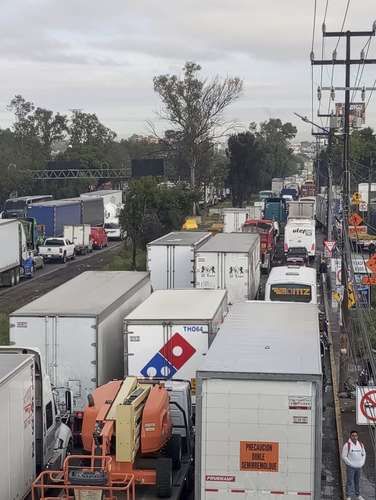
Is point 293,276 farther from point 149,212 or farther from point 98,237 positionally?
point 98,237

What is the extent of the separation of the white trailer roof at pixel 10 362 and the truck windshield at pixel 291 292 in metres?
15.2

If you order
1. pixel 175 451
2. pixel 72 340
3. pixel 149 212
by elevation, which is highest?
pixel 149 212

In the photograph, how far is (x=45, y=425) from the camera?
12.8 metres

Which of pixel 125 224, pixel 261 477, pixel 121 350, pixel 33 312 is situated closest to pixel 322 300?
pixel 125 224

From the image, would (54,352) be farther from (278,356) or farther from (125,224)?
(125,224)

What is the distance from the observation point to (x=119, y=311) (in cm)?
1708

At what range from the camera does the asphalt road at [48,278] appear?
1391 inches

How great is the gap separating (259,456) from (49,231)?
47181mm

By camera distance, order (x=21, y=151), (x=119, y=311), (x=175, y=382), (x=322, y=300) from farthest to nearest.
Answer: (x=21, y=151) < (x=322, y=300) < (x=119, y=311) < (x=175, y=382)

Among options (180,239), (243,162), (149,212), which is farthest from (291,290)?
(243,162)

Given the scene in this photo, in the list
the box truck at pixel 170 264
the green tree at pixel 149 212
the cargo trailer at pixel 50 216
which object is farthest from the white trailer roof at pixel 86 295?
the cargo trailer at pixel 50 216

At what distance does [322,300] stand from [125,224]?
13606 mm

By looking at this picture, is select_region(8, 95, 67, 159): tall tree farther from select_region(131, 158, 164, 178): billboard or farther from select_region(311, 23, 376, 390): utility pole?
select_region(311, 23, 376, 390): utility pole

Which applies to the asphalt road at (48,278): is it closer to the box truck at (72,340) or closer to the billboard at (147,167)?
the box truck at (72,340)
